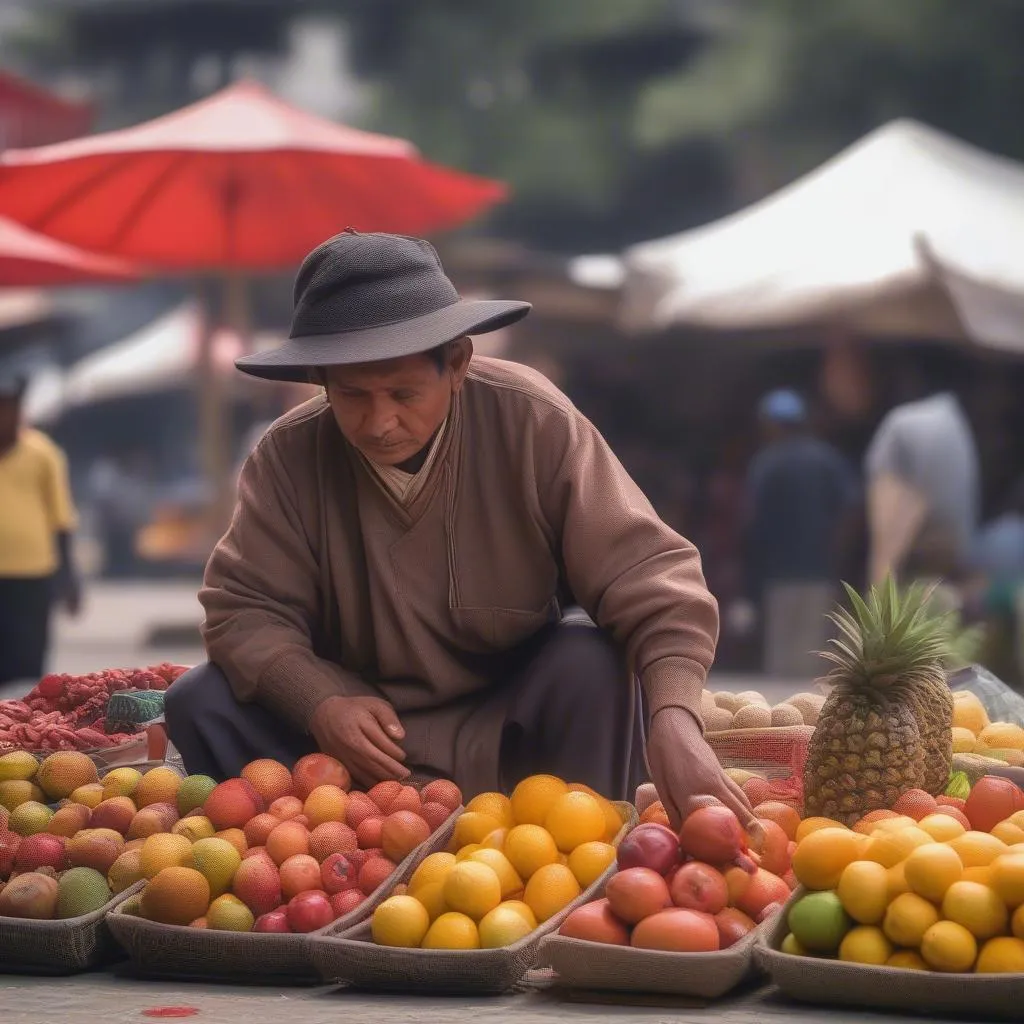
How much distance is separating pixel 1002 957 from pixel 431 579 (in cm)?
157

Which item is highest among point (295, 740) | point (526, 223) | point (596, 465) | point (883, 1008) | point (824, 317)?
point (526, 223)

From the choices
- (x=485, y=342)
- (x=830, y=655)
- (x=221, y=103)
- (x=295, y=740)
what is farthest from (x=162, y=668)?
(x=485, y=342)

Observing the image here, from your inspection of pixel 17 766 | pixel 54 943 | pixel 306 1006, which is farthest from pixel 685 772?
pixel 17 766

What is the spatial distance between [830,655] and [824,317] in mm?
7192

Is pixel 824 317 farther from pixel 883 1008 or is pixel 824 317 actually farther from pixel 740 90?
pixel 740 90

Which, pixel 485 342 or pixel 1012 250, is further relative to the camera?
pixel 485 342

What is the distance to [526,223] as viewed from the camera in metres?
35.0

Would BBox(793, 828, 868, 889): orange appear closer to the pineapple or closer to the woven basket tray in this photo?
the pineapple

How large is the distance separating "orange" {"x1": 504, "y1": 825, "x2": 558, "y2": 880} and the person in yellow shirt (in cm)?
599

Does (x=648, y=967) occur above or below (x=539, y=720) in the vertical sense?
below

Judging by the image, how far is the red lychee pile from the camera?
3.40 meters

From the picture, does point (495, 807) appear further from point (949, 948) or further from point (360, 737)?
point (949, 948)

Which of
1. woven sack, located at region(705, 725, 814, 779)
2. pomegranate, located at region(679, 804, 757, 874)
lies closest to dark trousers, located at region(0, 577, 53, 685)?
woven sack, located at region(705, 725, 814, 779)

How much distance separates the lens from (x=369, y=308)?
4.06 metres
